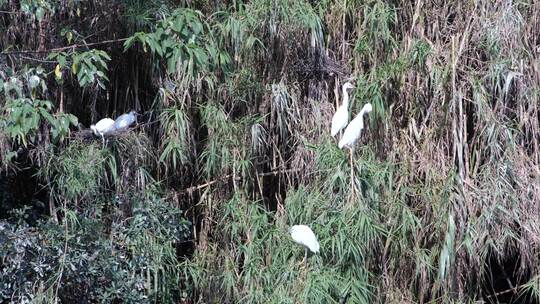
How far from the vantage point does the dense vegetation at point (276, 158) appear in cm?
517

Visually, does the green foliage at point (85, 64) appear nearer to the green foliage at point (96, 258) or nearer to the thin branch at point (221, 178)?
the green foliage at point (96, 258)

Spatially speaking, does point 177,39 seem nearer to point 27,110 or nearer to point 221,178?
point 27,110

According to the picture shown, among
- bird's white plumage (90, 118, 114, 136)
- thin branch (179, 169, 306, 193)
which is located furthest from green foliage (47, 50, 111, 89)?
thin branch (179, 169, 306, 193)

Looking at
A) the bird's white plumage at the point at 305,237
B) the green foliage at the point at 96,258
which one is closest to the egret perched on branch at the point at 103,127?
the green foliage at the point at 96,258

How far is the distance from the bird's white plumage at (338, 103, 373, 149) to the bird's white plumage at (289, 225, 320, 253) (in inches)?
19.8

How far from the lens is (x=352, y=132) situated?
17.0 ft

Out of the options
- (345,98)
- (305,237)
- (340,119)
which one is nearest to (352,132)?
(340,119)

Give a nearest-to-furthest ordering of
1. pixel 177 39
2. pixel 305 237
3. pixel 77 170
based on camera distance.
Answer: pixel 177 39, pixel 305 237, pixel 77 170

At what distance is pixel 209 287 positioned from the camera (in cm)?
549

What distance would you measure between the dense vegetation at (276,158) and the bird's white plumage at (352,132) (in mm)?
83

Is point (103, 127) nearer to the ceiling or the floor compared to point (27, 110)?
nearer to the floor

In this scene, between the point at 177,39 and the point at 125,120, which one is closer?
the point at 177,39

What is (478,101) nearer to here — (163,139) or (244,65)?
(244,65)

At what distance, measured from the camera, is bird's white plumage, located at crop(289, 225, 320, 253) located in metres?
4.99
